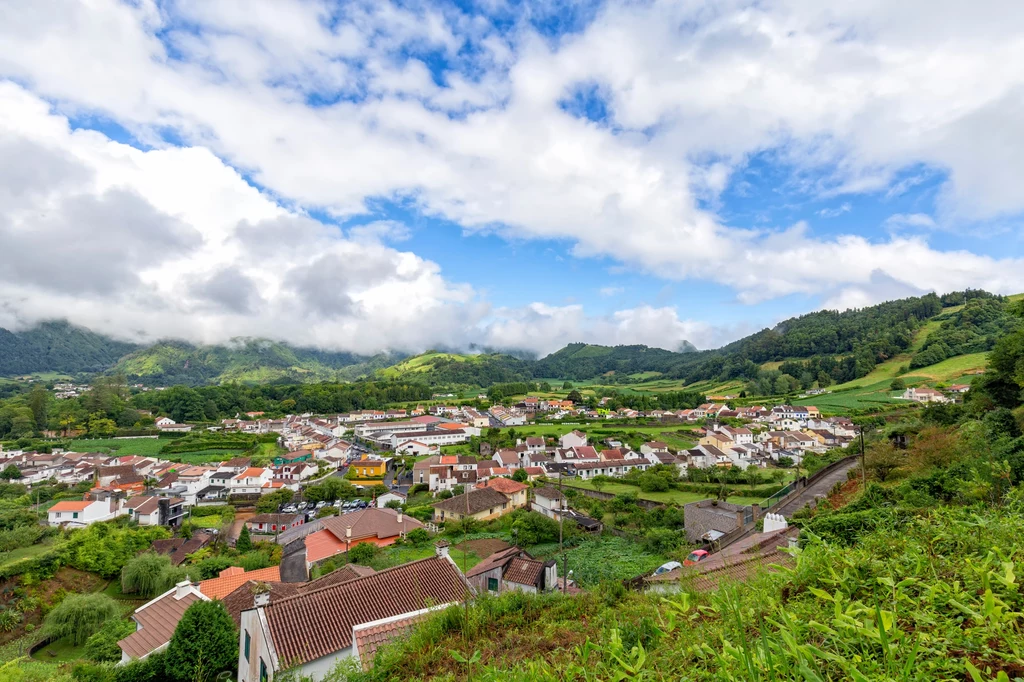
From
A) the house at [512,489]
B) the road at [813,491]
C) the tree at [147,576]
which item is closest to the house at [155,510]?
the tree at [147,576]

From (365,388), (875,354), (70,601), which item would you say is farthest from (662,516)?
(365,388)

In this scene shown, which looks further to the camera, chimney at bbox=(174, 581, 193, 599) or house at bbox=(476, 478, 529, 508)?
house at bbox=(476, 478, 529, 508)

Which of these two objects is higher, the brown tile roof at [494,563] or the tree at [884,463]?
the tree at [884,463]

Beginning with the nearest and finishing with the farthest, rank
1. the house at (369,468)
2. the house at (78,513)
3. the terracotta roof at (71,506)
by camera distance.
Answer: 1. the house at (78,513)
2. the terracotta roof at (71,506)
3. the house at (369,468)

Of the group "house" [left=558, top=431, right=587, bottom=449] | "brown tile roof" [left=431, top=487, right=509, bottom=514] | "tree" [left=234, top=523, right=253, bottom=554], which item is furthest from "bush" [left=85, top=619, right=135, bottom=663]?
"house" [left=558, top=431, right=587, bottom=449]

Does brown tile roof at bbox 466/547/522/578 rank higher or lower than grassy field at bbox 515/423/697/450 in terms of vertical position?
higher

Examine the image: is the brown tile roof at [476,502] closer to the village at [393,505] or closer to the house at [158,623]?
the village at [393,505]

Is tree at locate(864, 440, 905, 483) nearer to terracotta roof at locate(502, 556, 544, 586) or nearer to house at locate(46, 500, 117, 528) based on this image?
terracotta roof at locate(502, 556, 544, 586)
